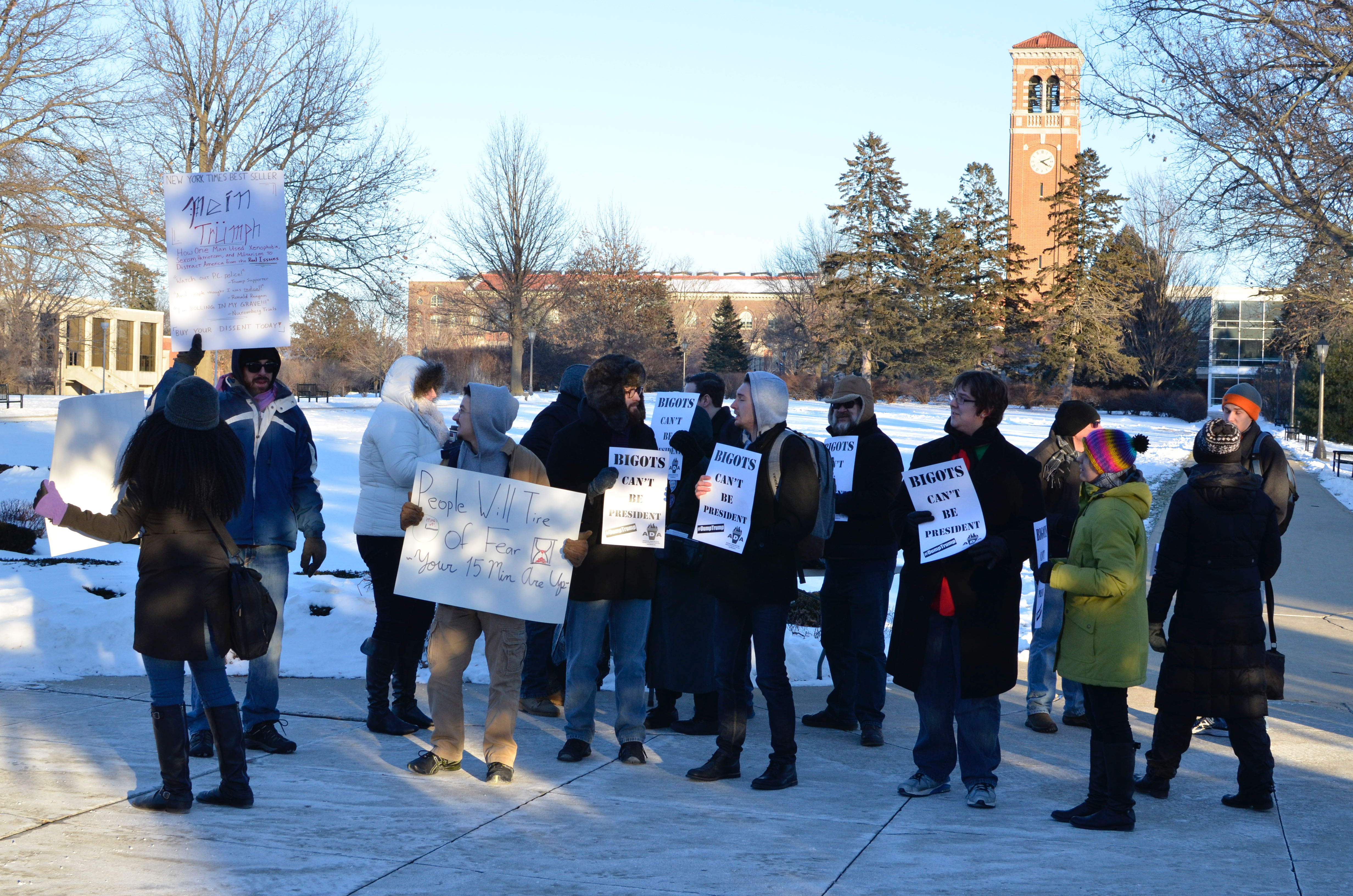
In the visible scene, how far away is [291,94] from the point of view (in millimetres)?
30484

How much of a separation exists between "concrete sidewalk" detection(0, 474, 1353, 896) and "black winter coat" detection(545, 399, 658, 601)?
35.3 inches

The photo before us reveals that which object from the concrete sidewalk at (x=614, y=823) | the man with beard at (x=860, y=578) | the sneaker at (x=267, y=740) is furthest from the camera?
the man with beard at (x=860, y=578)

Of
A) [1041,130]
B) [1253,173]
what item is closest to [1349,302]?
[1253,173]

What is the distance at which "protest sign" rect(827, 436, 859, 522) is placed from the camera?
266 inches

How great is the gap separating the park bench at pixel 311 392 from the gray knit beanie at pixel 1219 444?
127ft

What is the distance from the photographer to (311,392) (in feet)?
187

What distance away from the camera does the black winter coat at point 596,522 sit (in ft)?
19.2

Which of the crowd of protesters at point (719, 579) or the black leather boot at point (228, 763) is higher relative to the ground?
the crowd of protesters at point (719, 579)

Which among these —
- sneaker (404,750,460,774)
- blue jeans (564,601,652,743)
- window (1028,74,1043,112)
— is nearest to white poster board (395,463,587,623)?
blue jeans (564,601,652,743)

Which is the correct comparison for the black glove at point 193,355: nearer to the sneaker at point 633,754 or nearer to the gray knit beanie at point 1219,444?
the sneaker at point 633,754

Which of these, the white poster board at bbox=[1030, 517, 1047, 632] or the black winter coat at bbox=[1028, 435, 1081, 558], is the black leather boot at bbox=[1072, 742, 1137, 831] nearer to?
the white poster board at bbox=[1030, 517, 1047, 632]

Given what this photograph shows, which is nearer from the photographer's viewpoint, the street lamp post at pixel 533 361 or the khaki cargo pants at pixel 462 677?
the khaki cargo pants at pixel 462 677

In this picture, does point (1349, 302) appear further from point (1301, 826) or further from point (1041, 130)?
point (1041, 130)

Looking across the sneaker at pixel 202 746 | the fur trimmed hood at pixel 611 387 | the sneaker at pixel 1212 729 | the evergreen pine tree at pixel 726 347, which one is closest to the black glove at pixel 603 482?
the fur trimmed hood at pixel 611 387
